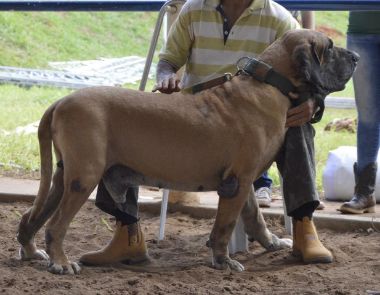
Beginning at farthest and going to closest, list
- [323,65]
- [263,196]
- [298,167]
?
[263,196] → [298,167] → [323,65]

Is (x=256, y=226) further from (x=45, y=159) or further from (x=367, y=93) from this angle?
(x=367, y=93)

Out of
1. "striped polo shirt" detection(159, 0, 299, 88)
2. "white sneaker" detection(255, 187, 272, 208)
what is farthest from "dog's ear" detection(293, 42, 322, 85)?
"white sneaker" detection(255, 187, 272, 208)

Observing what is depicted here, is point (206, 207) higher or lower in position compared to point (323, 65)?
lower

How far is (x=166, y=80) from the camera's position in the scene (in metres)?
4.86

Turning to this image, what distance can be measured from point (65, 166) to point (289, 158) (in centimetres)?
126

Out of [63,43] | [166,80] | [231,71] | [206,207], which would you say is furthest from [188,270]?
[63,43]

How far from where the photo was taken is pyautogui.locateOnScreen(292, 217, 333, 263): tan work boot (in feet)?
15.9

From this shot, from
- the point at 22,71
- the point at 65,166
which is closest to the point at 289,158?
the point at 65,166

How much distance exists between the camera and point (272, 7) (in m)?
5.05

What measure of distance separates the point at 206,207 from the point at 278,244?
1.07 meters

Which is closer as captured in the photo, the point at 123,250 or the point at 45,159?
the point at 45,159

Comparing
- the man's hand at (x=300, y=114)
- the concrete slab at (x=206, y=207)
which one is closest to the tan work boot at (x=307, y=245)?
the man's hand at (x=300, y=114)

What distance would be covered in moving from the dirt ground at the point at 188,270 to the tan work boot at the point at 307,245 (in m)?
0.06

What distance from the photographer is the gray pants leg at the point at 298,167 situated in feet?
15.6
